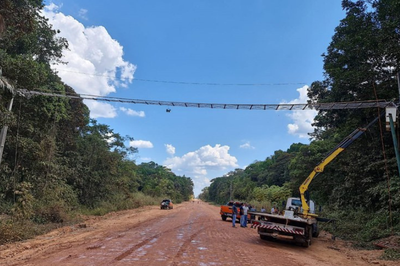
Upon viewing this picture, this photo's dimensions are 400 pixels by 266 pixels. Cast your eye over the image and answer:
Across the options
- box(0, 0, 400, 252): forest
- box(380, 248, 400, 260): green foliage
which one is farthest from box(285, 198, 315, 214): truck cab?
box(380, 248, 400, 260): green foliage

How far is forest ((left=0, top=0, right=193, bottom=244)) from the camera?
44.8ft

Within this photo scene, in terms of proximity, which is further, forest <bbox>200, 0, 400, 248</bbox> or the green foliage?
forest <bbox>200, 0, 400, 248</bbox>

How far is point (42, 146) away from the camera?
19.4 m

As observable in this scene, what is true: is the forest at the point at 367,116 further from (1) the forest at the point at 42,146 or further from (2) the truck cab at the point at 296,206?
(1) the forest at the point at 42,146

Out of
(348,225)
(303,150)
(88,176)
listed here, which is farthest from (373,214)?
(88,176)

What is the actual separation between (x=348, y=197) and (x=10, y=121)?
71.9ft

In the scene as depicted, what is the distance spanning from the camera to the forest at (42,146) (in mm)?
13648

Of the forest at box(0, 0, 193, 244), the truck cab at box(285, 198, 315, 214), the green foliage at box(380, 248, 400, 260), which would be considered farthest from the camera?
the truck cab at box(285, 198, 315, 214)

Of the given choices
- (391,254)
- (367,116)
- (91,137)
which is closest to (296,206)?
(391,254)

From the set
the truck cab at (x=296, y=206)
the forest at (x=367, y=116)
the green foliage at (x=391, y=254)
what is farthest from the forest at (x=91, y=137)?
the green foliage at (x=391, y=254)

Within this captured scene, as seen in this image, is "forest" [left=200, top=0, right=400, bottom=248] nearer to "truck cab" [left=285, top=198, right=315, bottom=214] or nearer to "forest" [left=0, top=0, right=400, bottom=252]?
"forest" [left=0, top=0, right=400, bottom=252]

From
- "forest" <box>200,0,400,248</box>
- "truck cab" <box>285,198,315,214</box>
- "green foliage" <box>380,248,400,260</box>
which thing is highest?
"forest" <box>200,0,400,248</box>

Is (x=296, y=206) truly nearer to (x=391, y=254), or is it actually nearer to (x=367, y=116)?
(x=391, y=254)

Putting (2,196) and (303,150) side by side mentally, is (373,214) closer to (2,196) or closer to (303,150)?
(303,150)
